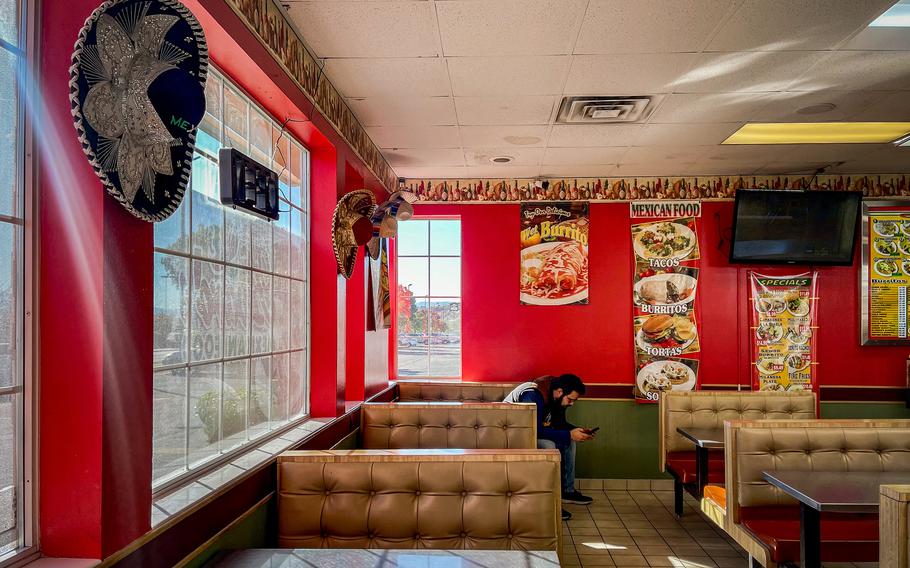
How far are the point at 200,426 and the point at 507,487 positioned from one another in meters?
1.24

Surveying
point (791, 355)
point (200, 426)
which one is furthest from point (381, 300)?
point (791, 355)

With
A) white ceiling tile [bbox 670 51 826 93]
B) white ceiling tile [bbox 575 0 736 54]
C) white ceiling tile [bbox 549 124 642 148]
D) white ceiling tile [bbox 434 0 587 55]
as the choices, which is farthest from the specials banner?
white ceiling tile [bbox 434 0 587 55]

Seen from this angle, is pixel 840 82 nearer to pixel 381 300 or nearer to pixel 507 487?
pixel 507 487

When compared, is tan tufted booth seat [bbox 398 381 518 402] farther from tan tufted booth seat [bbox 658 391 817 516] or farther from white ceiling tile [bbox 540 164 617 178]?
white ceiling tile [bbox 540 164 617 178]

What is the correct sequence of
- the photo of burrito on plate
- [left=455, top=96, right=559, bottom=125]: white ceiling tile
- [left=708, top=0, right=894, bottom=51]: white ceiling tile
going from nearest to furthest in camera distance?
[left=708, top=0, right=894, bottom=51]: white ceiling tile
[left=455, top=96, right=559, bottom=125]: white ceiling tile
the photo of burrito on plate

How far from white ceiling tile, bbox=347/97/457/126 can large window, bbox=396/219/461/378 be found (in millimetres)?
2223

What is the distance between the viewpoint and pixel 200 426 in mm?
2521

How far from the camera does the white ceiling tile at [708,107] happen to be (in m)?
3.95

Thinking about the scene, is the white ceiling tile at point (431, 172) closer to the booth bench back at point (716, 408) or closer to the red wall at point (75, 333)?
the booth bench back at point (716, 408)

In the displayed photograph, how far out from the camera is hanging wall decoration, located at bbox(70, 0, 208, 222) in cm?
153

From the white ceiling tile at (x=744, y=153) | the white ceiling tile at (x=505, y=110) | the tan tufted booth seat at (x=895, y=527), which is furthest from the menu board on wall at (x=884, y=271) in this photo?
the tan tufted booth seat at (x=895, y=527)

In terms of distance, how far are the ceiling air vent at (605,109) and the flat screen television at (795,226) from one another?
2.27 metres

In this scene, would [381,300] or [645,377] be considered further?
[645,377]

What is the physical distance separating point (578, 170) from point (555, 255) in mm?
876
